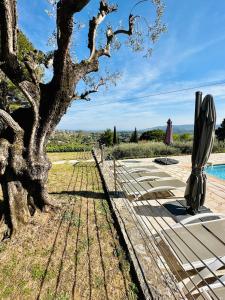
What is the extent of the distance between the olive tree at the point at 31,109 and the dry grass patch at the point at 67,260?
0.60m

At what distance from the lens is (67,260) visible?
12.9ft

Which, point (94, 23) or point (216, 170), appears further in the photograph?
point (216, 170)

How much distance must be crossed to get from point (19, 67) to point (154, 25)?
5.27 metres

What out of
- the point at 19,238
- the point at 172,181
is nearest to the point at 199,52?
the point at 172,181

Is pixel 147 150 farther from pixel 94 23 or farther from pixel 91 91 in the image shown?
pixel 94 23

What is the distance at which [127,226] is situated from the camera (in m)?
4.95

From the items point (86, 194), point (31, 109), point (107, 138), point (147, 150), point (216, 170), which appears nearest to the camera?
point (31, 109)

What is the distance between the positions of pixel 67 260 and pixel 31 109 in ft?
11.7

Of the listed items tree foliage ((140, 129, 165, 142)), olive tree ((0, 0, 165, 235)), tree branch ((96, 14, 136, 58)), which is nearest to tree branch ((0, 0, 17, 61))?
olive tree ((0, 0, 165, 235))

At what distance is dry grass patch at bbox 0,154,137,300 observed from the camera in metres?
3.20

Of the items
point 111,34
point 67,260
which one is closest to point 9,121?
point 67,260

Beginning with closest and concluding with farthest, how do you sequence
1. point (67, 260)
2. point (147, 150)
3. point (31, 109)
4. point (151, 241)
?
point (67, 260), point (151, 241), point (31, 109), point (147, 150)

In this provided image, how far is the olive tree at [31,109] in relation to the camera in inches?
179

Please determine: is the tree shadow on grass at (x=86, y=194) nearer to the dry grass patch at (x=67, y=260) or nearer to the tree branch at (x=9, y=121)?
the dry grass patch at (x=67, y=260)
